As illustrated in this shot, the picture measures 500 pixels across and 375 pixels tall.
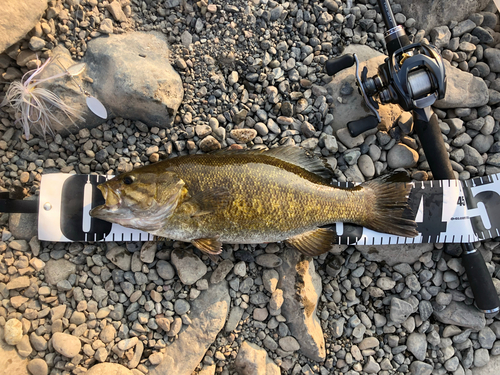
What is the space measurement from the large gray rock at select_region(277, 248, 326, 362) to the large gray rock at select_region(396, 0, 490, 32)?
340 centimetres

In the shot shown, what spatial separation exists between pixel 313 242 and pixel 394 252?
1146 mm

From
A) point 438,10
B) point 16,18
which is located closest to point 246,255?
point 16,18

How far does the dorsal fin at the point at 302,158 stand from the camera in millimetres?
3459

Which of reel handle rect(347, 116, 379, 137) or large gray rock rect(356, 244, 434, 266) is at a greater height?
reel handle rect(347, 116, 379, 137)

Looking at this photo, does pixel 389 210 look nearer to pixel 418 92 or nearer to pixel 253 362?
pixel 418 92

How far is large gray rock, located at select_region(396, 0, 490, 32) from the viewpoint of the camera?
4.09 metres

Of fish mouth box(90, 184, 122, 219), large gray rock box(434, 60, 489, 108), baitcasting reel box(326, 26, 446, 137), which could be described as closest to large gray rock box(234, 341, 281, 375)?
fish mouth box(90, 184, 122, 219)

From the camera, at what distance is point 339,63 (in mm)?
3637

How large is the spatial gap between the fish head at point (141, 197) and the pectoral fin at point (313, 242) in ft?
4.37

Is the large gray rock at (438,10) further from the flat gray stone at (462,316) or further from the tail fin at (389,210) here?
the flat gray stone at (462,316)

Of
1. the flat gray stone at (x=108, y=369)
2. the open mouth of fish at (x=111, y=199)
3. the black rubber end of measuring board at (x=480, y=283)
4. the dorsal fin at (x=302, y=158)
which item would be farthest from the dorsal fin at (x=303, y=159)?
the flat gray stone at (x=108, y=369)

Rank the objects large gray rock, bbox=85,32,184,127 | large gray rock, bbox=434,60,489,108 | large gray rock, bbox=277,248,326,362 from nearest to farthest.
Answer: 1. large gray rock, bbox=85,32,184,127
2. large gray rock, bbox=277,248,326,362
3. large gray rock, bbox=434,60,489,108

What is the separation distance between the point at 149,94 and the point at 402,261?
11.7 ft

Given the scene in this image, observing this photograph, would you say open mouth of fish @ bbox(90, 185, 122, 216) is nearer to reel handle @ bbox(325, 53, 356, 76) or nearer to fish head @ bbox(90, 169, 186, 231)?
fish head @ bbox(90, 169, 186, 231)
